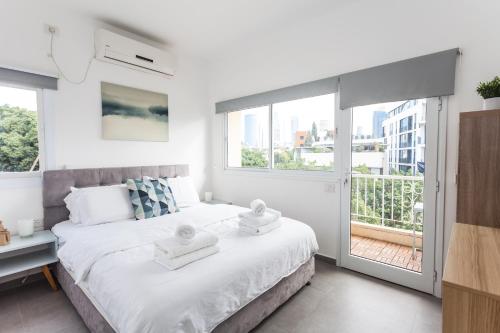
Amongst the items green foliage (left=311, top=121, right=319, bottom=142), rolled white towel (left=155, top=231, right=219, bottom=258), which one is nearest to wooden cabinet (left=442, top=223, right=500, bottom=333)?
rolled white towel (left=155, top=231, right=219, bottom=258)

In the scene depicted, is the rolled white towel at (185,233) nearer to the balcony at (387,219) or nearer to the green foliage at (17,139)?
the balcony at (387,219)

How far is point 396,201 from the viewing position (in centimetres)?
286

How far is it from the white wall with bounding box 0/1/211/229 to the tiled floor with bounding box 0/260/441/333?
2.57ft

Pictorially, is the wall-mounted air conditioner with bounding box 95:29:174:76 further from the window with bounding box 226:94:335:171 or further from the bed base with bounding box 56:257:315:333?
the bed base with bounding box 56:257:315:333

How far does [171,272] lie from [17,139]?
7.46 ft

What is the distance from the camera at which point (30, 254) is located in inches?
94.8

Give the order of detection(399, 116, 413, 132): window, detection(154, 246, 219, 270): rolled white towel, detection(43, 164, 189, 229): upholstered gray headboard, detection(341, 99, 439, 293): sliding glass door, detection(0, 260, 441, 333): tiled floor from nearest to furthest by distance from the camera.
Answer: detection(154, 246, 219, 270): rolled white towel → detection(0, 260, 441, 333): tiled floor → detection(341, 99, 439, 293): sliding glass door → detection(399, 116, 413, 132): window → detection(43, 164, 189, 229): upholstered gray headboard

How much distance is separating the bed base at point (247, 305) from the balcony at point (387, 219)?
37.5 inches

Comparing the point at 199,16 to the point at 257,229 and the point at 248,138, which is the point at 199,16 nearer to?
the point at 248,138

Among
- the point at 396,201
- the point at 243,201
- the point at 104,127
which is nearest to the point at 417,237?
the point at 396,201

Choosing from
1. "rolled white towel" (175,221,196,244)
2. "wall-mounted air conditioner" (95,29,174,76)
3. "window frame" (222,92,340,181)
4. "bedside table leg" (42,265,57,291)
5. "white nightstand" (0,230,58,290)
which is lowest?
"bedside table leg" (42,265,57,291)

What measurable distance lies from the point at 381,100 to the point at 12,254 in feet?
12.3

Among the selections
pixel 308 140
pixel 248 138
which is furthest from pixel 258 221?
pixel 248 138

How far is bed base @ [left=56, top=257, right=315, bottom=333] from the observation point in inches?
61.0
